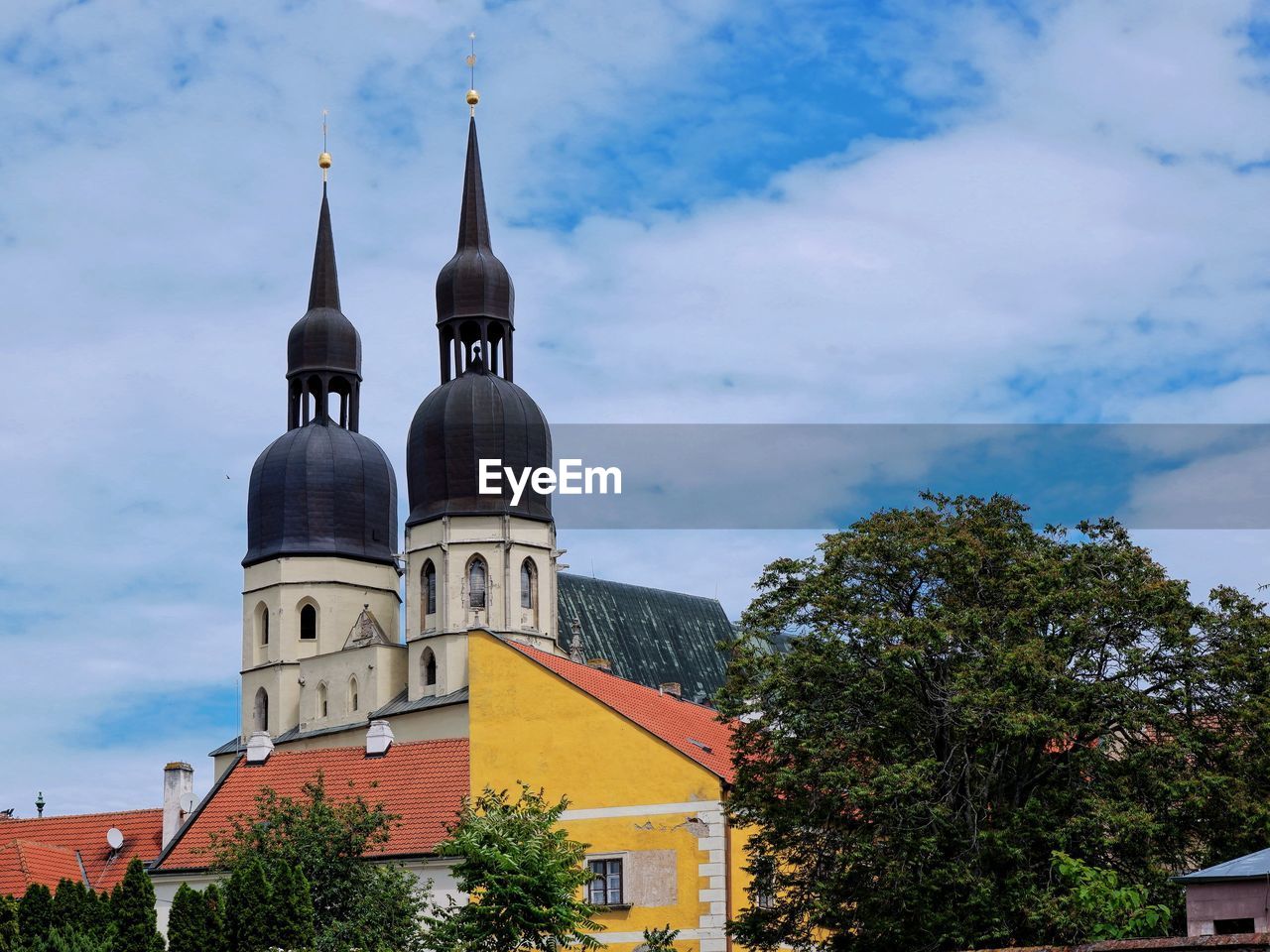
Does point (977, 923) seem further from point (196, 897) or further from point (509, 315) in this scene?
point (509, 315)

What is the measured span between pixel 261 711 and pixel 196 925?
5636 cm

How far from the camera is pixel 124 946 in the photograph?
3181cm

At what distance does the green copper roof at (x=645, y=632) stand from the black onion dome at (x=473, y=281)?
13963 millimetres

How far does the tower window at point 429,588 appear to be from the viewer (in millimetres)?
83938

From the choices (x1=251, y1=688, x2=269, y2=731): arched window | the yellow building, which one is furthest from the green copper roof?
the yellow building

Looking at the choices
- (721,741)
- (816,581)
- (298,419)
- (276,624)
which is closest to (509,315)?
(298,419)

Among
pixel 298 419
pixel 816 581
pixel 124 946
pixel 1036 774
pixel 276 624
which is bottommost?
pixel 124 946

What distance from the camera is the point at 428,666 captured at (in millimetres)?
82812

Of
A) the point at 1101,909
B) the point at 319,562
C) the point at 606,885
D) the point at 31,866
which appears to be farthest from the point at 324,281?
the point at 1101,909

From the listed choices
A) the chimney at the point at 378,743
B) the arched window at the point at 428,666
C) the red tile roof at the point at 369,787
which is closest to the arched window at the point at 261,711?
the arched window at the point at 428,666

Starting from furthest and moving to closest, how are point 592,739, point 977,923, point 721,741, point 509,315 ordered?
1. point 509,315
2. point 721,741
3. point 592,739
4. point 977,923

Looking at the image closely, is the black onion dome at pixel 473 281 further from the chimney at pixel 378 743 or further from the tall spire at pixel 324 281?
the chimney at pixel 378 743

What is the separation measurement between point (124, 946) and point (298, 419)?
188 feet

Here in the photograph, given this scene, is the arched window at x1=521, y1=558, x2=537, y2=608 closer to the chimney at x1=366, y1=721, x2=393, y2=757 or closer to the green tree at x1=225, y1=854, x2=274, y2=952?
the chimney at x1=366, y1=721, x2=393, y2=757
